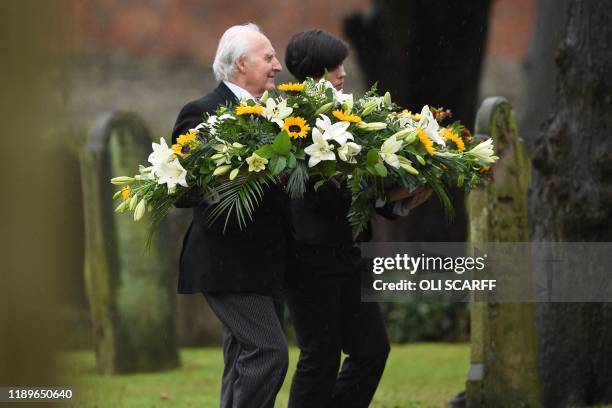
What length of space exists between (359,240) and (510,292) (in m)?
1.41

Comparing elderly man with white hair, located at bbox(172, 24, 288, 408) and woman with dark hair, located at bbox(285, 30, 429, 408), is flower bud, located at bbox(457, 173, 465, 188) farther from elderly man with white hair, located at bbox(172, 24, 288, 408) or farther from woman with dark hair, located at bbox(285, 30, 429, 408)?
elderly man with white hair, located at bbox(172, 24, 288, 408)

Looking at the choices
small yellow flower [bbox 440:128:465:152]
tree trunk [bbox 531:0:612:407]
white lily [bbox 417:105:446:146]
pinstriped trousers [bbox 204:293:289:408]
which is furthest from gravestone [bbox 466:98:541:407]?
pinstriped trousers [bbox 204:293:289:408]

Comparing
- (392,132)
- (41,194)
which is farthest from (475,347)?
(41,194)

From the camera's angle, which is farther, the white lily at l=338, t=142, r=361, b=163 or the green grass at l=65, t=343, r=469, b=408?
the green grass at l=65, t=343, r=469, b=408

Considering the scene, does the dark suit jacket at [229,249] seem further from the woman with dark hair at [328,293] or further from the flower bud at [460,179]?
the flower bud at [460,179]

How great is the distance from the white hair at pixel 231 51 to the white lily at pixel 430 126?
771 millimetres

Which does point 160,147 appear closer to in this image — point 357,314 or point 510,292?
point 357,314

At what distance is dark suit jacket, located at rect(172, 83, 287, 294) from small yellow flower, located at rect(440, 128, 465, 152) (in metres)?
0.71

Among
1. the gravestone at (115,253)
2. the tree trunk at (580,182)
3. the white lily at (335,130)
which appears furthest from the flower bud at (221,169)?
the gravestone at (115,253)

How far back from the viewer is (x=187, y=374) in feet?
29.3

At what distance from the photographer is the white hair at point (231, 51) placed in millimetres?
5723

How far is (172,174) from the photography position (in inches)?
206

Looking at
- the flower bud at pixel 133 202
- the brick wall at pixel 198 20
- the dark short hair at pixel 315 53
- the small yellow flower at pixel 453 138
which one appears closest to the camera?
the flower bud at pixel 133 202

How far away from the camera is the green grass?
7777 mm
